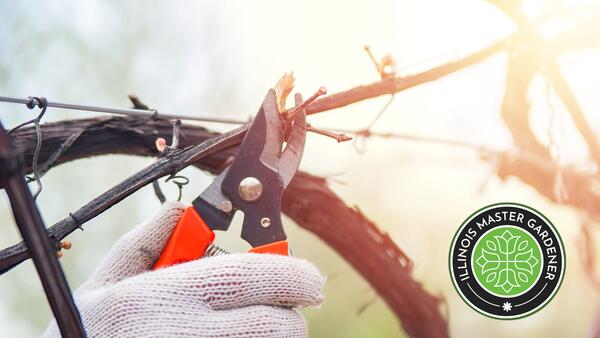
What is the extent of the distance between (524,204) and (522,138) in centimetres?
10

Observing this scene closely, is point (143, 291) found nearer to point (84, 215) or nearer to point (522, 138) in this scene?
point (84, 215)

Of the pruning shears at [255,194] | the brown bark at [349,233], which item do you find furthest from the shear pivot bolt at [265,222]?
the brown bark at [349,233]

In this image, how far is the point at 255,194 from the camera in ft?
1.86

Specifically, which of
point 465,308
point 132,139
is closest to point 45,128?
point 132,139

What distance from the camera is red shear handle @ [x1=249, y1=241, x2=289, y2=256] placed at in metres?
0.56

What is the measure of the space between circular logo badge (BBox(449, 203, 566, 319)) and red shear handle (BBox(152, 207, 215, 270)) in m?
0.35

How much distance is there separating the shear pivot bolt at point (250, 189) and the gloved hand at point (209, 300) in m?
0.06

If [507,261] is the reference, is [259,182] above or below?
above

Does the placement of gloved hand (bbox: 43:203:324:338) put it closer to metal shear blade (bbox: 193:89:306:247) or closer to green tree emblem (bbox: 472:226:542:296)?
metal shear blade (bbox: 193:89:306:247)

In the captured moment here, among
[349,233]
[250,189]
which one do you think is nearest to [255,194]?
[250,189]

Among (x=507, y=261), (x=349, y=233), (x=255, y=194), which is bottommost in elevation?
(x=507, y=261)

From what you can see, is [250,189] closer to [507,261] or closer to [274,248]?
[274,248]

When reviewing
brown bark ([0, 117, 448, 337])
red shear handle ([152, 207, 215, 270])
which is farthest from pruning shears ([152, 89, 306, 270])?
brown bark ([0, 117, 448, 337])

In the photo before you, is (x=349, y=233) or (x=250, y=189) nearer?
(x=250, y=189)
